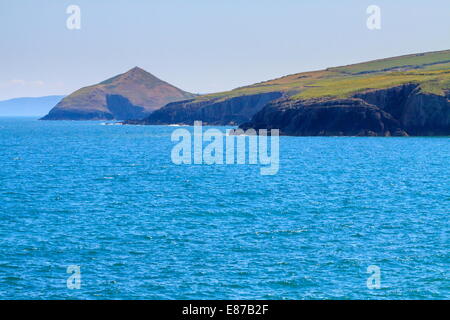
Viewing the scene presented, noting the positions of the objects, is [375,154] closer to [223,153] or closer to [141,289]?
[223,153]

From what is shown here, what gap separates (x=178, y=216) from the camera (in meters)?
59.2

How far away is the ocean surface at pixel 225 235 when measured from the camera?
3581cm

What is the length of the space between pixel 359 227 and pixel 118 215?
75.8 feet

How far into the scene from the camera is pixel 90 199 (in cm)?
7112

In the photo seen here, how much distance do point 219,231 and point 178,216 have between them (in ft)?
29.6

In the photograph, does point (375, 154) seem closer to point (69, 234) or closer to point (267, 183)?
point (267, 183)

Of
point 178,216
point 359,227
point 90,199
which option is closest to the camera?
point 359,227

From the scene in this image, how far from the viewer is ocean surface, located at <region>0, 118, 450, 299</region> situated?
35.8 m

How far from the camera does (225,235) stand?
49.5 m
